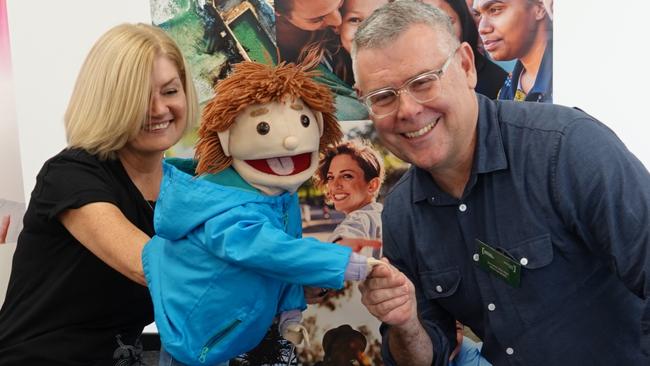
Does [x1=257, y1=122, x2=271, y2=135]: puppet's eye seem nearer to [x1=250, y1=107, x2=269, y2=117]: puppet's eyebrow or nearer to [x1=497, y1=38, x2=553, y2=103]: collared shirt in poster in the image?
[x1=250, y1=107, x2=269, y2=117]: puppet's eyebrow

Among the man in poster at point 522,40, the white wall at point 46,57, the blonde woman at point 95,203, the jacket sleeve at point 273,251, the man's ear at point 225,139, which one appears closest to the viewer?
the jacket sleeve at point 273,251

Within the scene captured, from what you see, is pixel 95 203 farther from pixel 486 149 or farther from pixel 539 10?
pixel 539 10

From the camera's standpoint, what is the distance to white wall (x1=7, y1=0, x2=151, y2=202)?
82.3 inches

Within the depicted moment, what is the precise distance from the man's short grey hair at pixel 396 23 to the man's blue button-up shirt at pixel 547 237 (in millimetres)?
220

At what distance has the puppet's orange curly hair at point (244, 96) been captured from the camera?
3.79 ft

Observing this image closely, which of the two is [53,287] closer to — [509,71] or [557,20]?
[509,71]

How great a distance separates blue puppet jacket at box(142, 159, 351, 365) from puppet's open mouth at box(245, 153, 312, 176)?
5 cm

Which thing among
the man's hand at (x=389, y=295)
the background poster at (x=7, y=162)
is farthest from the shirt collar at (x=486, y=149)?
the background poster at (x=7, y=162)

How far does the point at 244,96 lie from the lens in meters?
1.15

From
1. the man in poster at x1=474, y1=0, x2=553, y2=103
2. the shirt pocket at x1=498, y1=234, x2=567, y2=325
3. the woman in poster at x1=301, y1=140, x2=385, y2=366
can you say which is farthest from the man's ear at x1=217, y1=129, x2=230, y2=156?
the man in poster at x1=474, y1=0, x2=553, y2=103

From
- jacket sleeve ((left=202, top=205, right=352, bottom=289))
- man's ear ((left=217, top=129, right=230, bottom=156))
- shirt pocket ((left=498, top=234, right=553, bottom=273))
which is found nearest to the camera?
jacket sleeve ((left=202, top=205, right=352, bottom=289))

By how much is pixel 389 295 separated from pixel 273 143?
0.39 metres

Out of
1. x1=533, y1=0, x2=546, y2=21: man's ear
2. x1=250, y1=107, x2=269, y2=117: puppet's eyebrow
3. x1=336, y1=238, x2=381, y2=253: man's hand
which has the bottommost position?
x1=336, y1=238, x2=381, y2=253: man's hand

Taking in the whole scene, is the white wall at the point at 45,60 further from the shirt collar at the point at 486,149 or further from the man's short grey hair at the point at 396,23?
the shirt collar at the point at 486,149
